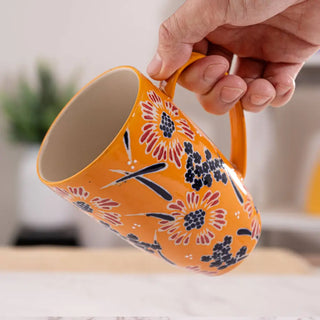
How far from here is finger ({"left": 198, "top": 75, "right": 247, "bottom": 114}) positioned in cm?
60

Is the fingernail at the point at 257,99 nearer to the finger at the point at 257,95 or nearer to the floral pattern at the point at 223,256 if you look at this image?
the finger at the point at 257,95

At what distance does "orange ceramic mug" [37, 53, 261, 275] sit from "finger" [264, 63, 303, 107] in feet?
0.68

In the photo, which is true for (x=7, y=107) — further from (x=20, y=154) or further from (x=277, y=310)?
(x=277, y=310)

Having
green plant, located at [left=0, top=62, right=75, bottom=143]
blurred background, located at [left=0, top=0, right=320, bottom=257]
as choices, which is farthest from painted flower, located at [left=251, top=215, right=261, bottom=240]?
green plant, located at [left=0, top=62, right=75, bottom=143]

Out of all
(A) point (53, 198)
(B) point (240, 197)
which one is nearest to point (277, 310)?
(B) point (240, 197)

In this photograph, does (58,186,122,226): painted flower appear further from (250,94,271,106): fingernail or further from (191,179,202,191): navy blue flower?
(250,94,271,106): fingernail

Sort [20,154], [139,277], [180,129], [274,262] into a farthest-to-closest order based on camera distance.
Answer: [20,154], [274,262], [139,277], [180,129]

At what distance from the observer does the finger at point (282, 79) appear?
2.23 feet

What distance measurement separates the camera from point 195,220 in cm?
43

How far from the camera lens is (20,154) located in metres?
2.25

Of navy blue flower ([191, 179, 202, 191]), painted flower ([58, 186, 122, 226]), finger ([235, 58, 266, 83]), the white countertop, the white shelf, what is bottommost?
the white shelf

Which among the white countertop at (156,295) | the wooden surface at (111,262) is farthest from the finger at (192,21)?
the wooden surface at (111,262)

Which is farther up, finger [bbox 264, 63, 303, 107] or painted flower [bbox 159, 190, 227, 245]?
finger [bbox 264, 63, 303, 107]

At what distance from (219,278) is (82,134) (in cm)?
28
